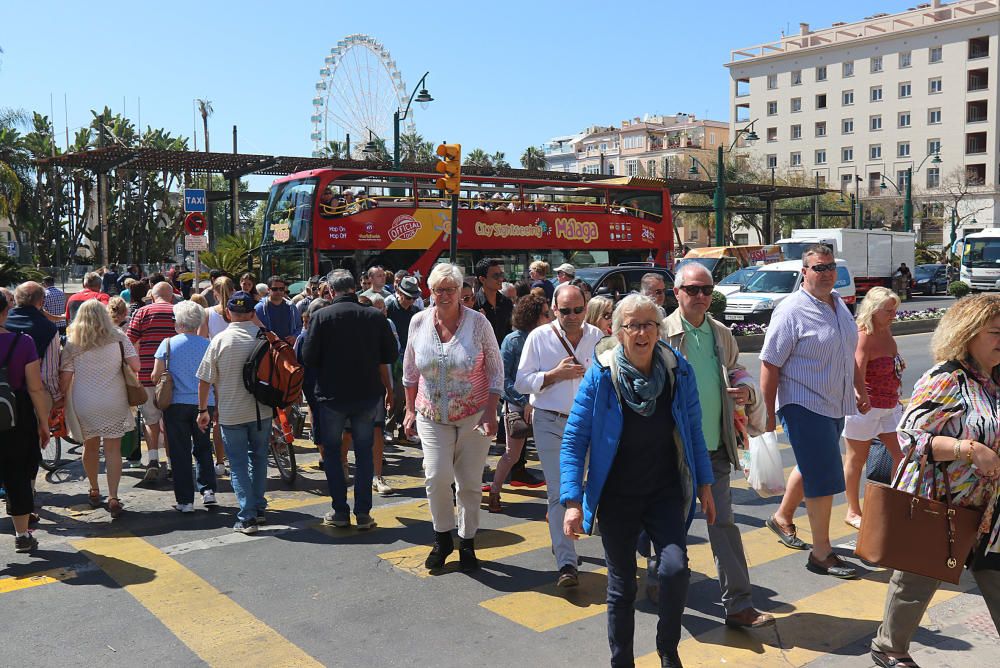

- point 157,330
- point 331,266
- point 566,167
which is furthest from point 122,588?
point 566,167

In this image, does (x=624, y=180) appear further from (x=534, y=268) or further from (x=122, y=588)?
(x=122, y=588)

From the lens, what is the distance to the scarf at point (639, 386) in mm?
3684

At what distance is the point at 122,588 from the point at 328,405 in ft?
5.60

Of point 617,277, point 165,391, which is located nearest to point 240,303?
point 165,391

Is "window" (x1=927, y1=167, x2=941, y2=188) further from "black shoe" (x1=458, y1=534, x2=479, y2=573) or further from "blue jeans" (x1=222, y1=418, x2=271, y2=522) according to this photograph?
"black shoe" (x1=458, y1=534, x2=479, y2=573)

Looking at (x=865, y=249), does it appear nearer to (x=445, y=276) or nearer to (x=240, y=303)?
(x=240, y=303)

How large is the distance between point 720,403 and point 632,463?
3.26ft

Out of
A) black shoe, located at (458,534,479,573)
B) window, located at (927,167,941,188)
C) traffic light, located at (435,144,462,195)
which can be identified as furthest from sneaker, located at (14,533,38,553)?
window, located at (927,167,941,188)

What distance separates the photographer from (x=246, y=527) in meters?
6.30

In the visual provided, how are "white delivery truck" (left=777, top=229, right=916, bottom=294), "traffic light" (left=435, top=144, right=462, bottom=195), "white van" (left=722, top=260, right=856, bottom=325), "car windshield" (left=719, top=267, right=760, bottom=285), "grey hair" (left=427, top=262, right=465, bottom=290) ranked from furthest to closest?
"white delivery truck" (left=777, top=229, right=916, bottom=294), "car windshield" (left=719, top=267, right=760, bottom=285), "white van" (left=722, top=260, right=856, bottom=325), "traffic light" (left=435, top=144, right=462, bottom=195), "grey hair" (left=427, top=262, right=465, bottom=290)

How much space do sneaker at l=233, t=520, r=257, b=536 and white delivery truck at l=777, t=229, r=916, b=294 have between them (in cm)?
2835

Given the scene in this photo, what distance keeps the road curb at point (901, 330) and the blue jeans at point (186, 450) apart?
496 inches

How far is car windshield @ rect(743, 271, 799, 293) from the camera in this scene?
21125 millimetres

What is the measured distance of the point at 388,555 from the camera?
5.78 metres
